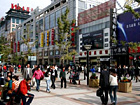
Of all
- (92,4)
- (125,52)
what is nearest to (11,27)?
→ (92,4)

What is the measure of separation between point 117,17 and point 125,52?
7861mm

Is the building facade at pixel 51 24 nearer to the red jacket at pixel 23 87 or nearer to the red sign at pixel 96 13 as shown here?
the red sign at pixel 96 13

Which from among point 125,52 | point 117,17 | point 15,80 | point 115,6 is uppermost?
point 115,6

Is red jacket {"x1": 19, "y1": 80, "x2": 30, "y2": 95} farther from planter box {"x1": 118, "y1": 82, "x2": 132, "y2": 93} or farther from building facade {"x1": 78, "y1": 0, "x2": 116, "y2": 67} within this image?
building facade {"x1": 78, "y1": 0, "x2": 116, "y2": 67}

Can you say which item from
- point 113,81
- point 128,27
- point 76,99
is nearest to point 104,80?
point 113,81

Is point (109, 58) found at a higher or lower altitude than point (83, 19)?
lower

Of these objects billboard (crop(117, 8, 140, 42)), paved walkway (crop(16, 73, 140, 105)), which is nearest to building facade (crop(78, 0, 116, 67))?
billboard (crop(117, 8, 140, 42))

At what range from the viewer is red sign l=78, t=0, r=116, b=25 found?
41062 millimetres

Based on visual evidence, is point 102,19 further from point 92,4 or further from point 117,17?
point 92,4

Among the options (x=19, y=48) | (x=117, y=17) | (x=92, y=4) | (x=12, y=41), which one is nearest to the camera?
(x=117, y=17)

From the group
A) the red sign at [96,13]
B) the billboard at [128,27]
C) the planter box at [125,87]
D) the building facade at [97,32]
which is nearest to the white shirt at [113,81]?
the planter box at [125,87]

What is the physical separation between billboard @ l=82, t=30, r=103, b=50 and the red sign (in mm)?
3472

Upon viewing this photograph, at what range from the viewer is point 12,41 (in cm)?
10788

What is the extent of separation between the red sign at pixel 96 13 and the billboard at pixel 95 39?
3472mm
